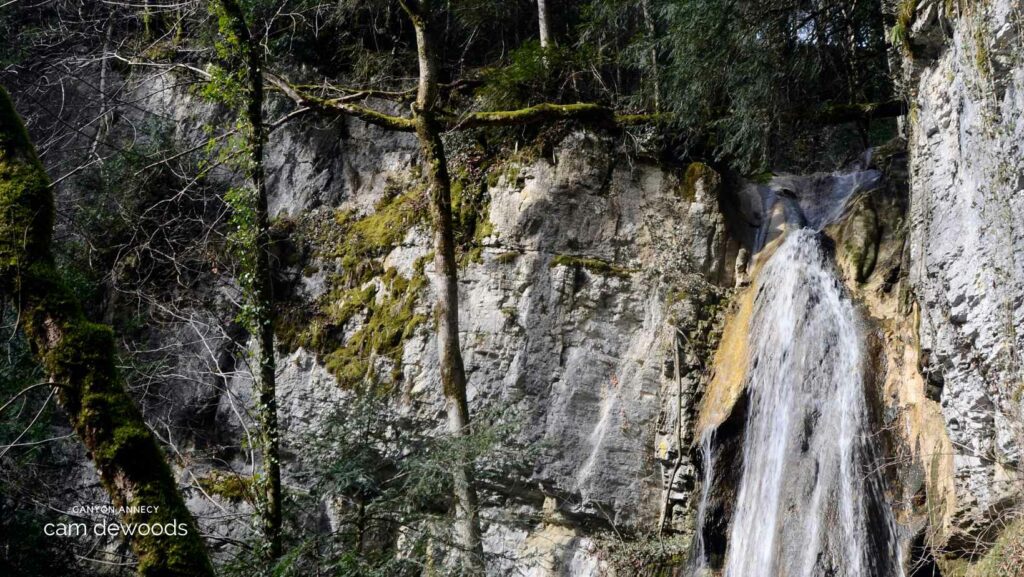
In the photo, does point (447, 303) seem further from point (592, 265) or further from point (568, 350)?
point (592, 265)

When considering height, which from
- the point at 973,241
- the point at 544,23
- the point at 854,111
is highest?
the point at 544,23

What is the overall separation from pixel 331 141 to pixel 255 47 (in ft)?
12.0

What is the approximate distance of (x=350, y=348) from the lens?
8891 mm

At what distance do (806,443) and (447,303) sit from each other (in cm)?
355

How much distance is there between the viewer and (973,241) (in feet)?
18.6

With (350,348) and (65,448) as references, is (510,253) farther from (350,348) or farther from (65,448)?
(65,448)

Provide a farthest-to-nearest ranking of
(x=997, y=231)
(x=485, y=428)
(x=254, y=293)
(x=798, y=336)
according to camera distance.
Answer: (x=798, y=336), (x=485, y=428), (x=254, y=293), (x=997, y=231)

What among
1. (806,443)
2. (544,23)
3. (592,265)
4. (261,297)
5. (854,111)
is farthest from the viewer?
(544,23)

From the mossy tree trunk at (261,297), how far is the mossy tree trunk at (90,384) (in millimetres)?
2227

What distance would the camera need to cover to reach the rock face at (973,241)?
17.0ft

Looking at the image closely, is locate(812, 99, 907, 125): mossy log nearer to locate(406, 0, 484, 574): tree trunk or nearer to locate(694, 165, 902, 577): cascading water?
locate(694, 165, 902, 577): cascading water

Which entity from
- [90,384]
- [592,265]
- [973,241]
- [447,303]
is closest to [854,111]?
[592,265]

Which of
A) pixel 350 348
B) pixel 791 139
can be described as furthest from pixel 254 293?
pixel 791 139

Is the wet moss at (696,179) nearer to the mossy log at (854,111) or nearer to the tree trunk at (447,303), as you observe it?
the mossy log at (854,111)
